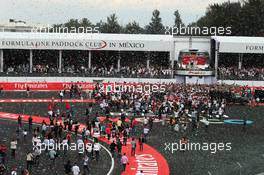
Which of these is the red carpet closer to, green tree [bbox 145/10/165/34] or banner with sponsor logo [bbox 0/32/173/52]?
banner with sponsor logo [bbox 0/32/173/52]

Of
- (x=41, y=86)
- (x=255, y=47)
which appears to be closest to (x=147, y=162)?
(x=41, y=86)

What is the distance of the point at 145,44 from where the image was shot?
59.1 meters

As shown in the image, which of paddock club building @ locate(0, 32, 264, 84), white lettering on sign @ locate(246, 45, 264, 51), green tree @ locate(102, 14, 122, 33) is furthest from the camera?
green tree @ locate(102, 14, 122, 33)

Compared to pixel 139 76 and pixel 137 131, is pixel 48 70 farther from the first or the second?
pixel 137 131

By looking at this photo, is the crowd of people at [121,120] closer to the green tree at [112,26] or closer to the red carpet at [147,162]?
the red carpet at [147,162]

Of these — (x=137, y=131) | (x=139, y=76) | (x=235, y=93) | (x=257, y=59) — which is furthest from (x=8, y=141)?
(x=257, y=59)

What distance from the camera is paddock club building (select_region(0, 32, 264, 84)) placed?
56.6 meters

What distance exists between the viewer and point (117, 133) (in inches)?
1192

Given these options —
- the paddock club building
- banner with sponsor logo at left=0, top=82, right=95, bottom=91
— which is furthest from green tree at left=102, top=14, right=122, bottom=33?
banner with sponsor logo at left=0, top=82, right=95, bottom=91

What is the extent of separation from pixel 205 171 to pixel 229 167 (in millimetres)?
1590

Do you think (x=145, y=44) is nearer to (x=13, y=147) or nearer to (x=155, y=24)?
(x=13, y=147)

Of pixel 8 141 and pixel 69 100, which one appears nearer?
pixel 8 141

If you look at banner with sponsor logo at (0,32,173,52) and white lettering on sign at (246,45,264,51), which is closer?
banner with sponsor logo at (0,32,173,52)

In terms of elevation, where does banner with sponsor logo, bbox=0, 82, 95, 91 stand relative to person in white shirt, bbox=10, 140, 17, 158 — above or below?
above
